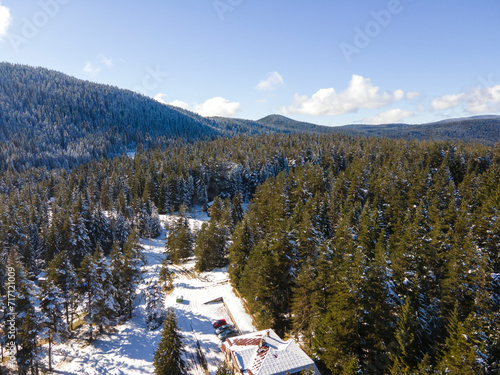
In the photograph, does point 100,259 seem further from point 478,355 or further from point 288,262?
point 478,355

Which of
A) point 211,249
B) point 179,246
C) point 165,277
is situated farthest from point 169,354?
point 179,246

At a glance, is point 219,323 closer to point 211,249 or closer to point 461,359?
point 211,249

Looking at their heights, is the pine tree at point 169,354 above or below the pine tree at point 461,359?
below

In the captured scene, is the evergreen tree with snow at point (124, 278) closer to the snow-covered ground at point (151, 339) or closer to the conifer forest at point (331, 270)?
the conifer forest at point (331, 270)

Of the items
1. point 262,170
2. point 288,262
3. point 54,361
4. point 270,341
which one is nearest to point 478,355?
point 270,341

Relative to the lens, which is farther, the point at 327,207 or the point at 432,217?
the point at 327,207

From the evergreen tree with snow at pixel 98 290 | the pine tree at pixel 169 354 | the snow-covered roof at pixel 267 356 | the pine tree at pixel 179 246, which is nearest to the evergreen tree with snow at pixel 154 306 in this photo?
the evergreen tree with snow at pixel 98 290

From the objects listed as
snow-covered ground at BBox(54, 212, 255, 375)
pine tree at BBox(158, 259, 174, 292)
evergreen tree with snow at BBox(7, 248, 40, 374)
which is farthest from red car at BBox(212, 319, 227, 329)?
evergreen tree with snow at BBox(7, 248, 40, 374)
